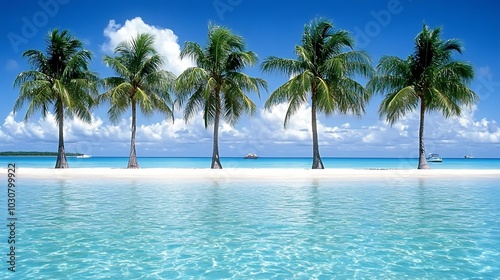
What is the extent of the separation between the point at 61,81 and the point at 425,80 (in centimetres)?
2443

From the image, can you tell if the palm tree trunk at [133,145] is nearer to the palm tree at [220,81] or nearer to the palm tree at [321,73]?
the palm tree at [220,81]

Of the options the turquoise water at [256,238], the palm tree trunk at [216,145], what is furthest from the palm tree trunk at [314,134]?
the turquoise water at [256,238]

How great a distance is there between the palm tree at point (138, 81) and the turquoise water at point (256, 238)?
607 inches

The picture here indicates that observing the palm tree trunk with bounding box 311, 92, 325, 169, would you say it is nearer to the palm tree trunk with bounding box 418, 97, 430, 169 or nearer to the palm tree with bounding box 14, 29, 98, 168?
the palm tree trunk with bounding box 418, 97, 430, 169

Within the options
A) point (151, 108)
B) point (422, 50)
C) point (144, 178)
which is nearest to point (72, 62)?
point (151, 108)

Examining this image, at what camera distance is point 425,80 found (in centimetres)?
2722

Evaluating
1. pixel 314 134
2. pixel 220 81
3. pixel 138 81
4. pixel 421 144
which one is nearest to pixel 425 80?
pixel 421 144

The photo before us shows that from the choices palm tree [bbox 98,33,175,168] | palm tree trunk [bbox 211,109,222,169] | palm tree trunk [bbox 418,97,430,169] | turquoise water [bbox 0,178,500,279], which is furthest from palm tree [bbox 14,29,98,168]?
palm tree trunk [bbox 418,97,430,169]

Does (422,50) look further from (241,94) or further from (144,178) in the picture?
(144,178)

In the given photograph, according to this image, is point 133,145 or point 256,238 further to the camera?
point 133,145

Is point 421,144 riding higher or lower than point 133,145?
higher

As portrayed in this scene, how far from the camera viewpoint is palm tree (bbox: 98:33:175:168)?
27.9 m

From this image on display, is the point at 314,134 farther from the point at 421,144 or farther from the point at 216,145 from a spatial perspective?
the point at 421,144

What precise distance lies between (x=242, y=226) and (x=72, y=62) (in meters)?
23.1
